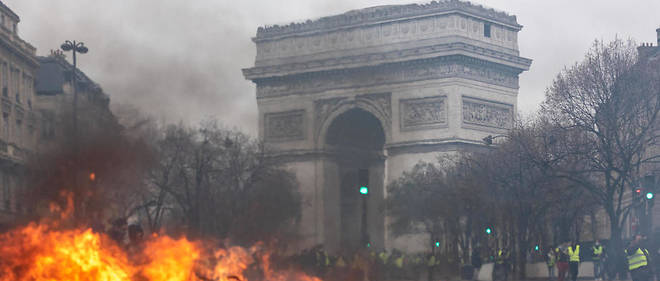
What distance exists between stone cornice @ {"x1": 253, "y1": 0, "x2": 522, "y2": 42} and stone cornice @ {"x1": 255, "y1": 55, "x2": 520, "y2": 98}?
3.03 metres

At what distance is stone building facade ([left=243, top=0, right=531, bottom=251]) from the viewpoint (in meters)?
84.3

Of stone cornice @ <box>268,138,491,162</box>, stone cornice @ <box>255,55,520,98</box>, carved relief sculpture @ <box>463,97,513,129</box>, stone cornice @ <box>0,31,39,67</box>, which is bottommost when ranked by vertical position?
stone cornice @ <box>268,138,491,162</box>

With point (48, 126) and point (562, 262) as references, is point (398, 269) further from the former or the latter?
point (48, 126)

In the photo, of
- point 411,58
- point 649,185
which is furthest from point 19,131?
point 411,58

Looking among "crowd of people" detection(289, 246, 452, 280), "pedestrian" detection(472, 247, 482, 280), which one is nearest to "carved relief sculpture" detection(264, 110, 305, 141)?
"crowd of people" detection(289, 246, 452, 280)

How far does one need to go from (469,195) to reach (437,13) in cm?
2307

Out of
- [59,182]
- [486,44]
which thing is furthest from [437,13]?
[59,182]

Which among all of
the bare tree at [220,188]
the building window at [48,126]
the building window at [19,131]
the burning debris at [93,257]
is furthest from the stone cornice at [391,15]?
the burning debris at [93,257]

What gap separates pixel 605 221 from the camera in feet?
368

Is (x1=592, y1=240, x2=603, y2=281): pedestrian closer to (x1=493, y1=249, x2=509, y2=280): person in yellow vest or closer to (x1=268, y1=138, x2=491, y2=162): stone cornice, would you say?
(x1=493, y1=249, x2=509, y2=280): person in yellow vest

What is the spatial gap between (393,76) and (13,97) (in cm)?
3929

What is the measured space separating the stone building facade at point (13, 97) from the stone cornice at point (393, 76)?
36231 millimetres

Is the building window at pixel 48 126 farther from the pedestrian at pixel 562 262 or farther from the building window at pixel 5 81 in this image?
the pedestrian at pixel 562 262

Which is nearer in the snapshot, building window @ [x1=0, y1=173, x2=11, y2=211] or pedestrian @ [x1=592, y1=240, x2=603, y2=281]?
building window @ [x1=0, y1=173, x2=11, y2=211]
